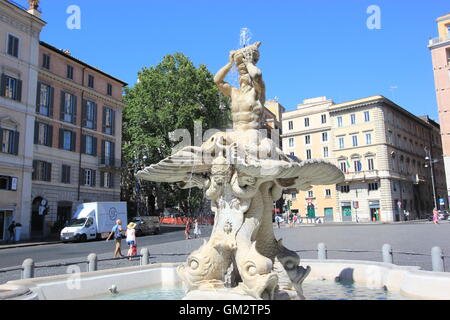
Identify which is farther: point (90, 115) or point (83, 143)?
point (90, 115)

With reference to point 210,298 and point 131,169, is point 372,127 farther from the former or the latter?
point 210,298

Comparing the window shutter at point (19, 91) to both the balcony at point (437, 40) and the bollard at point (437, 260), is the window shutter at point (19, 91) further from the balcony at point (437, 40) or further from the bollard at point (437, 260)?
the balcony at point (437, 40)

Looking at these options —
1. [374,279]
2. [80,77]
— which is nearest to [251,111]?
[374,279]

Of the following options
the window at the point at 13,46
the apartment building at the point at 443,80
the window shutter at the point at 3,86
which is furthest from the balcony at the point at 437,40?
the window shutter at the point at 3,86

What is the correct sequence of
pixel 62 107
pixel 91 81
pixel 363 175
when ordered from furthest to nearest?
pixel 363 175
pixel 91 81
pixel 62 107

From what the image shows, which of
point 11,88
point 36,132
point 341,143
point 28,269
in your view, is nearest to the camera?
point 28,269

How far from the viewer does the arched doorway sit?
31.1 m

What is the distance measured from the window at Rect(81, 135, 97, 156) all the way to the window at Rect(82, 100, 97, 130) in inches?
41.5

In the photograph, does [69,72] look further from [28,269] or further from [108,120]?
[28,269]

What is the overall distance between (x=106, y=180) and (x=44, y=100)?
942cm

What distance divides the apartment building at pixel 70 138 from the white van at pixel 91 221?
4072 mm

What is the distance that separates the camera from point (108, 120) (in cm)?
3962

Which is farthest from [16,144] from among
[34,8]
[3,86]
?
[34,8]

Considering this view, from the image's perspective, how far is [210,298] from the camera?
4957mm
